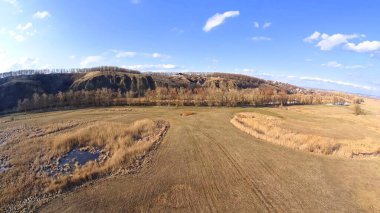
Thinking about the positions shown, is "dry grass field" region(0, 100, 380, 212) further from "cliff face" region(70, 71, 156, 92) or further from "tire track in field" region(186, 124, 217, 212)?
"cliff face" region(70, 71, 156, 92)

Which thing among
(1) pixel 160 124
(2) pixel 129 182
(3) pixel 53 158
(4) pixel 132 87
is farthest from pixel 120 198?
(4) pixel 132 87

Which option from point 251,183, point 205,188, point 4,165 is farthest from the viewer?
point 4,165

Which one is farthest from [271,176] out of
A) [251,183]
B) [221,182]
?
[221,182]

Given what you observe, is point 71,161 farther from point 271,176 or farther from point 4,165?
point 271,176

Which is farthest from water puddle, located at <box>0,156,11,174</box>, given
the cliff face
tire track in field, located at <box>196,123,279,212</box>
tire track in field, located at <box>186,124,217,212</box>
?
the cliff face

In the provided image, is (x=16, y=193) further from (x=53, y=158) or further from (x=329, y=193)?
(x=329, y=193)

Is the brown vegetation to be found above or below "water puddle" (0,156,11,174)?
above
